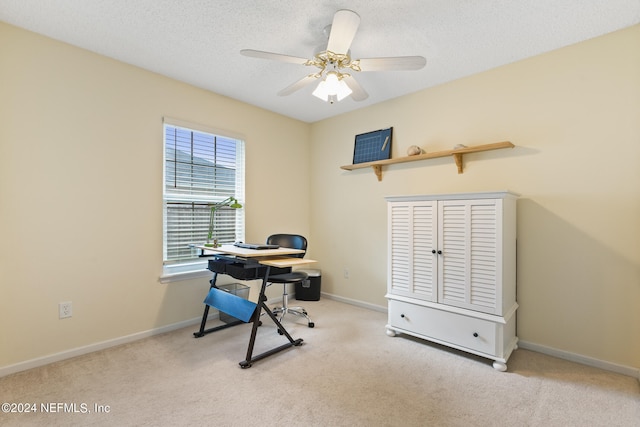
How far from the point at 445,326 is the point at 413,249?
0.68 m

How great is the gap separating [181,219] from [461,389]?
2.84m

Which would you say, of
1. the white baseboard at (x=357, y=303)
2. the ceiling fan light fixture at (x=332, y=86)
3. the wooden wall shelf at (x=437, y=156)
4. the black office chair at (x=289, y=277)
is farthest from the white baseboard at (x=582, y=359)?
the ceiling fan light fixture at (x=332, y=86)

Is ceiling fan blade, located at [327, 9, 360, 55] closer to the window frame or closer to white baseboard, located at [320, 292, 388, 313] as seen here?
the window frame

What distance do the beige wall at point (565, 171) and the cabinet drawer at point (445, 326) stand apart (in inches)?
22.7

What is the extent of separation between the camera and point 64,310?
2.36m

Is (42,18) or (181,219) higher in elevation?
Answer: (42,18)

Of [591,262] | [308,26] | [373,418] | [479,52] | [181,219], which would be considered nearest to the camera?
[373,418]

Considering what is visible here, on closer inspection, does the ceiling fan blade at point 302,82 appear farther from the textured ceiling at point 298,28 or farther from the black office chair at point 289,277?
the black office chair at point 289,277

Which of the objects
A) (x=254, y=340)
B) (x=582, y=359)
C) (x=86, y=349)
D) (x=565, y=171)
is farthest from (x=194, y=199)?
(x=582, y=359)

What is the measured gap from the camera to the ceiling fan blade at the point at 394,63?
1.91 meters

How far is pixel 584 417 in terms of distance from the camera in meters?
1.71

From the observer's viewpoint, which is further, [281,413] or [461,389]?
[461,389]

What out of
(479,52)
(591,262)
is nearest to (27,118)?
(479,52)

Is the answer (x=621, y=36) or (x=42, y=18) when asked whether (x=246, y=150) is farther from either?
(x=621, y=36)
